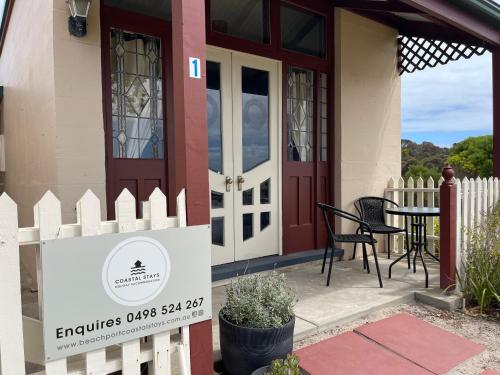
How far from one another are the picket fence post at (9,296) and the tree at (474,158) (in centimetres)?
1671

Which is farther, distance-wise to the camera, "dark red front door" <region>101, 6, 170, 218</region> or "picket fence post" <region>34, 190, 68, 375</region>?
"dark red front door" <region>101, 6, 170, 218</region>

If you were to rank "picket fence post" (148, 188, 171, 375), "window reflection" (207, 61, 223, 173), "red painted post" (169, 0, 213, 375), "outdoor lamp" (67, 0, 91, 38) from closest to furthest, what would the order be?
"picket fence post" (148, 188, 171, 375)
"red painted post" (169, 0, 213, 375)
"outdoor lamp" (67, 0, 91, 38)
"window reflection" (207, 61, 223, 173)

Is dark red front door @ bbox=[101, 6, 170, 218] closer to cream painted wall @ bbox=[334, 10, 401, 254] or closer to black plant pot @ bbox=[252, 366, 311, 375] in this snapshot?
black plant pot @ bbox=[252, 366, 311, 375]

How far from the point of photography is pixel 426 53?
4938mm

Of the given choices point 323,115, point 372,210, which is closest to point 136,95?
point 323,115

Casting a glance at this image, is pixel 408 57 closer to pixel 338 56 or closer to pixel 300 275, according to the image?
pixel 338 56

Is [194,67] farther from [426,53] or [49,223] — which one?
[426,53]

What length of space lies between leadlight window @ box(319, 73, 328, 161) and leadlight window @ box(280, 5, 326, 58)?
321mm

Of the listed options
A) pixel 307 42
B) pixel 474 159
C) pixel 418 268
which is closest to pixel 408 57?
pixel 307 42

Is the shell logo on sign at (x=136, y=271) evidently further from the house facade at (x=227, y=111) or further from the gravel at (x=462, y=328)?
the gravel at (x=462, y=328)

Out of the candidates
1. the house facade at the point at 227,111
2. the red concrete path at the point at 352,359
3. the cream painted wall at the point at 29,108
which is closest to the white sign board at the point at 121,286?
the house facade at the point at 227,111

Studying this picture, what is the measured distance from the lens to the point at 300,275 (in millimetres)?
3910

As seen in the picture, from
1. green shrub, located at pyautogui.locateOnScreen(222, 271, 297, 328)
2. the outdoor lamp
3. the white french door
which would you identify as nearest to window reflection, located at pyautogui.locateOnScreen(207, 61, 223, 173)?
the white french door

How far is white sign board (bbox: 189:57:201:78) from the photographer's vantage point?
74.1 inches
